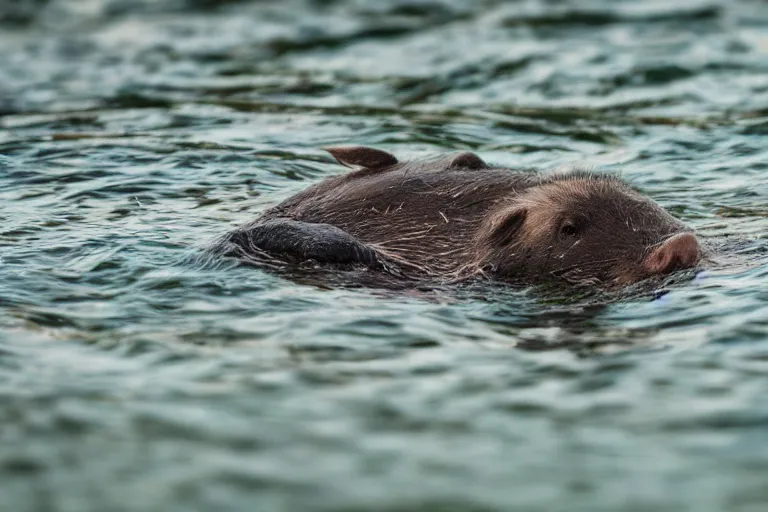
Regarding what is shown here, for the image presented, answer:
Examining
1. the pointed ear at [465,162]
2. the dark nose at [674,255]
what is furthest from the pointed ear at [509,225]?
the pointed ear at [465,162]

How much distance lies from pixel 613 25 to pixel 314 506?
47.1 feet

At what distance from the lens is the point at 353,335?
6.62 metres

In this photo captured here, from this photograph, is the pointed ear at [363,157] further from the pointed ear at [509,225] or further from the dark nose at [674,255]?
the dark nose at [674,255]

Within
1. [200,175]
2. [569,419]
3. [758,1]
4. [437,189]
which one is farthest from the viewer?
[758,1]

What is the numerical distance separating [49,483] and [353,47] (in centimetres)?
1341

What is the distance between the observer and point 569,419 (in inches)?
214

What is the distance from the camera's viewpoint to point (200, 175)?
11.0 metres

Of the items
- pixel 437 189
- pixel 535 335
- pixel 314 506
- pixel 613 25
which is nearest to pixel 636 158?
pixel 437 189

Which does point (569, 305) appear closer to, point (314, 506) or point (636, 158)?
point (314, 506)

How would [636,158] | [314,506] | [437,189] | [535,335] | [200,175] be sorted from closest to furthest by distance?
[314,506]
[535,335]
[437,189]
[200,175]
[636,158]

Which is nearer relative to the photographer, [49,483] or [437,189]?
[49,483]

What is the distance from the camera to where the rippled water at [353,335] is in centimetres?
491

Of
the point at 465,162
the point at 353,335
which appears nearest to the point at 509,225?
the point at 465,162

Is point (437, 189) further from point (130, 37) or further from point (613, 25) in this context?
point (130, 37)
